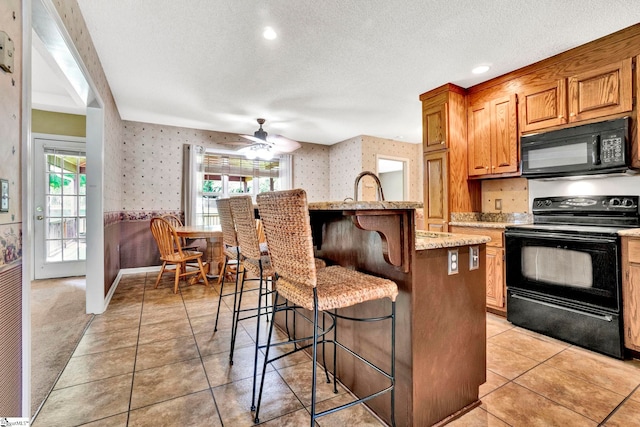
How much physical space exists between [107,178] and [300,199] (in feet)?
10.3

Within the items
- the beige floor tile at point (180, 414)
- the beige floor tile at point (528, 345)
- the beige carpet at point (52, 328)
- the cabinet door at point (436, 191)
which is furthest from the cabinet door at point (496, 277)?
the beige carpet at point (52, 328)

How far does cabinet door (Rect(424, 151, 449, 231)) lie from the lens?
3.43 m

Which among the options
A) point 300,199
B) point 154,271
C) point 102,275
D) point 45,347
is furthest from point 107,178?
point 300,199

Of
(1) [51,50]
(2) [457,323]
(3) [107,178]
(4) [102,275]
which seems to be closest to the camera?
(2) [457,323]

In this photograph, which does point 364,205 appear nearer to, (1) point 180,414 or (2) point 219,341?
(1) point 180,414

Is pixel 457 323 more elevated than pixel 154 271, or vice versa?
pixel 457 323

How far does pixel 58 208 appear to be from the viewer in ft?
14.7

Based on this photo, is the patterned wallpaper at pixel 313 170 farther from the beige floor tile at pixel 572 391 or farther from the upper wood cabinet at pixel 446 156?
the beige floor tile at pixel 572 391

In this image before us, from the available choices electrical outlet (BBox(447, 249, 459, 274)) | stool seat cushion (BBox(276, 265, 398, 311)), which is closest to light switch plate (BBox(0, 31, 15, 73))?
stool seat cushion (BBox(276, 265, 398, 311))

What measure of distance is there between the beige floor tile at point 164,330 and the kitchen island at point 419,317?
1569 millimetres

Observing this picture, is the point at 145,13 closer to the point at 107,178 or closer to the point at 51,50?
the point at 51,50

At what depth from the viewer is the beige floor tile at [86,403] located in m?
1.51

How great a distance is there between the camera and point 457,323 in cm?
151

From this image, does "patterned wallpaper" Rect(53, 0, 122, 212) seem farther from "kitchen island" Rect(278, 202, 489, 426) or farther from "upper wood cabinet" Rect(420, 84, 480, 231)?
"upper wood cabinet" Rect(420, 84, 480, 231)
